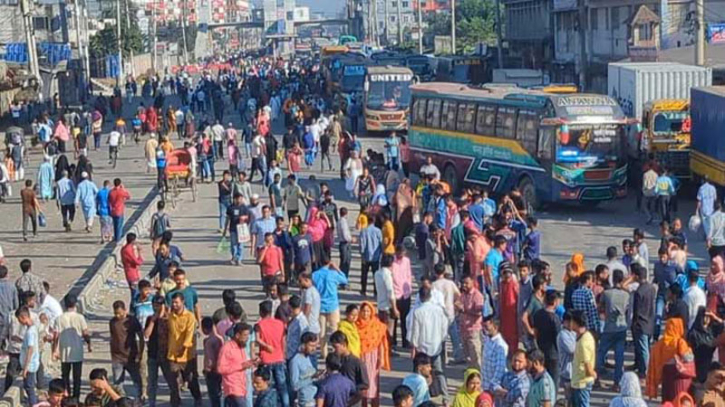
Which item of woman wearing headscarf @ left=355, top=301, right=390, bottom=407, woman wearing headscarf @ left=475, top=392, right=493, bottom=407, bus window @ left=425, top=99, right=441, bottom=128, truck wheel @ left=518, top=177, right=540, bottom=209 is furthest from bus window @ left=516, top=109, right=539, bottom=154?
woman wearing headscarf @ left=475, top=392, right=493, bottom=407

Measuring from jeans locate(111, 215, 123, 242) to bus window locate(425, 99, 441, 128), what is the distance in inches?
366

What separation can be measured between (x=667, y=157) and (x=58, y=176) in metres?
13.0

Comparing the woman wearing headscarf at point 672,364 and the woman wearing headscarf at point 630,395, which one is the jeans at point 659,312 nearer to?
the woman wearing headscarf at point 672,364

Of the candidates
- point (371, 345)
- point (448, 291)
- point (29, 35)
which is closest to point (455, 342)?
point (448, 291)

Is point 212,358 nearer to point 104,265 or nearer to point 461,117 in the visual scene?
point 104,265

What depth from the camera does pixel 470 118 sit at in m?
31.6

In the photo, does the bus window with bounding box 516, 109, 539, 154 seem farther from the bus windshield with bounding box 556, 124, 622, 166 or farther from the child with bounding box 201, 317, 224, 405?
the child with bounding box 201, 317, 224, 405

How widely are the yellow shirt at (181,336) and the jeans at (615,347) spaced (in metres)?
4.17

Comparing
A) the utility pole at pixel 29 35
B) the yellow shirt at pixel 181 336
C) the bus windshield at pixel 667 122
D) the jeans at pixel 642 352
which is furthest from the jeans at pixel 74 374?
the utility pole at pixel 29 35

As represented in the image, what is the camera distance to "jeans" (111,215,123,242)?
26.3m

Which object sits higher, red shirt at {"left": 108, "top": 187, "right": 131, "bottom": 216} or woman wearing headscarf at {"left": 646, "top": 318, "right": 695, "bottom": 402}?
woman wearing headscarf at {"left": 646, "top": 318, "right": 695, "bottom": 402}

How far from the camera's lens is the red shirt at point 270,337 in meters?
13.6

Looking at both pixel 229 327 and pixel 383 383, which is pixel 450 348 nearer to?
pixel 383 383

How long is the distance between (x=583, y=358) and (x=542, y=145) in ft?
53.1
